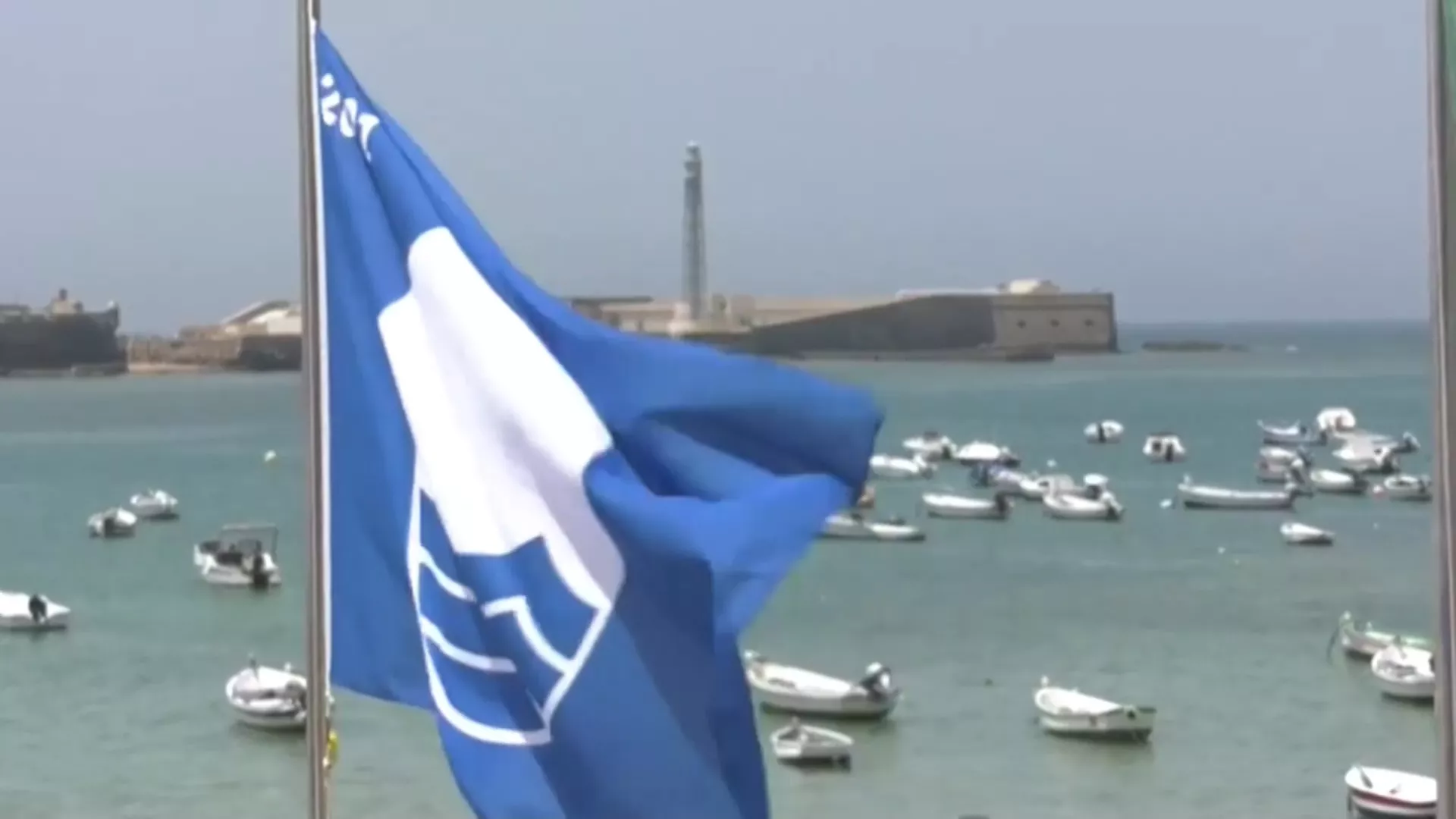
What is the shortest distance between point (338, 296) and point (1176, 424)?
246 ft

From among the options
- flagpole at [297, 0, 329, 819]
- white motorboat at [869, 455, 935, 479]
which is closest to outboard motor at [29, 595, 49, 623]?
white motorboat at [869, 455, 935, 479]

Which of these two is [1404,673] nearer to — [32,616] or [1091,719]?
[1091,719]

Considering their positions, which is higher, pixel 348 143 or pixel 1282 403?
pixel 348 143

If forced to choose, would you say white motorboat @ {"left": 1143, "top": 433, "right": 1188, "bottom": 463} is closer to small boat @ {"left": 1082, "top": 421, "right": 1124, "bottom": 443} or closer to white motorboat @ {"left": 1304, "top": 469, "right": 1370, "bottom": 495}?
small boat @ {"left": 1082, "top": 421, "right": 1124, "bottom": 443}

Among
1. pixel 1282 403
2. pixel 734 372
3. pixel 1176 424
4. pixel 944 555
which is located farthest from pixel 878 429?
pixel 1282 403

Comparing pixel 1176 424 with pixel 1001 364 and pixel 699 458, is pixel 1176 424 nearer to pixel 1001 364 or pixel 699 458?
pixel 1001 364

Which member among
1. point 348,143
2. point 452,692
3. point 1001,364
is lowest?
point 1001,364

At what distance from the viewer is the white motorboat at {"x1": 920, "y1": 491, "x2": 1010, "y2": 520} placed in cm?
4584

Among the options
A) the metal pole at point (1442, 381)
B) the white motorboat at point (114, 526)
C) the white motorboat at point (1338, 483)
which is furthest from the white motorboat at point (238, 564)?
the metal pole at point (1442, 381)

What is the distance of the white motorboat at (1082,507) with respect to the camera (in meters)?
45.2

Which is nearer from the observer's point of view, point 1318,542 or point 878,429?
point 878,429

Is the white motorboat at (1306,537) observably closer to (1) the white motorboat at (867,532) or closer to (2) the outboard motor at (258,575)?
(1) the white motorboat at (867,532)

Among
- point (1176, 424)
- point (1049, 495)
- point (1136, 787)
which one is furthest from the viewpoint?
point (1176, 424)

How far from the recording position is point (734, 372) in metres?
4.59
